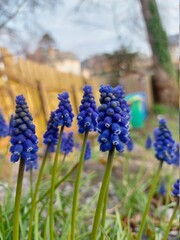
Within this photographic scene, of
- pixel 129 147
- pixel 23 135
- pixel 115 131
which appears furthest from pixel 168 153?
pixel 129 147

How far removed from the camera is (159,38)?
11.9 metres

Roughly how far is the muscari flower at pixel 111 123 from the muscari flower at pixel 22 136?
249 mm

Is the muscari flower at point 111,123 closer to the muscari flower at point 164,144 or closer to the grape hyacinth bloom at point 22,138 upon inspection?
the grape hyacinth bloom at point 22,138

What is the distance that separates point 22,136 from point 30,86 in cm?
593

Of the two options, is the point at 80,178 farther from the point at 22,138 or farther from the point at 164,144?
the point at 22,138

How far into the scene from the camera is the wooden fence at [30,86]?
6.46 m

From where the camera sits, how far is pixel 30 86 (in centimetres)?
714

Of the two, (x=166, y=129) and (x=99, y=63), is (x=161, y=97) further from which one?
(x=166, y=129)

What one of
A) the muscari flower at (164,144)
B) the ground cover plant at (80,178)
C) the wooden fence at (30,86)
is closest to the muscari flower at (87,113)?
the ground cover plant at (80,178)

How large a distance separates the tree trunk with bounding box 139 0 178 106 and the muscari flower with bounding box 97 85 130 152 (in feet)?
30.5

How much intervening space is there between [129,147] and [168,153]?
145 centimetres

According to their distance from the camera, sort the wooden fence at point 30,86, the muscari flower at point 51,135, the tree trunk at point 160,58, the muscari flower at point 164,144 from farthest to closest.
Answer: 1. the tree trunk at point 160,58
2. the wooden fence at point 30,86
3. the muscari flower at point 164,144
4. the muscari flower at point 51,135

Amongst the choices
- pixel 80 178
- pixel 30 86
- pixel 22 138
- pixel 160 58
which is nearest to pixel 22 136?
pixel 22 138

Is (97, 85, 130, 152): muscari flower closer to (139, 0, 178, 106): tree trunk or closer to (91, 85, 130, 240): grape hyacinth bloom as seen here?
(91, 85, 130, 240): grape hyacinth bloom
